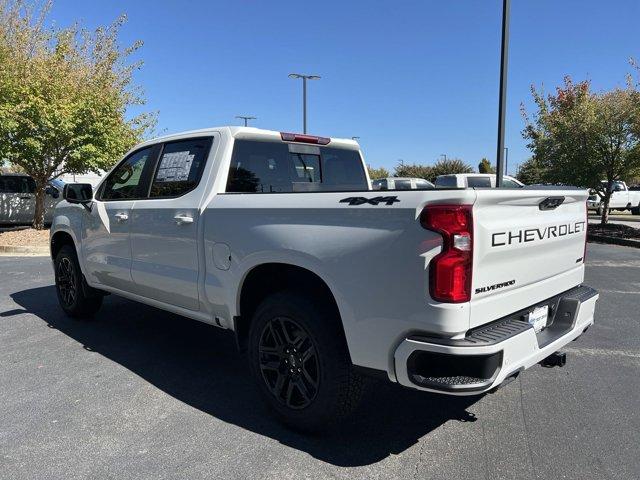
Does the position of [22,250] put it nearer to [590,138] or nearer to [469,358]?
[469,358]

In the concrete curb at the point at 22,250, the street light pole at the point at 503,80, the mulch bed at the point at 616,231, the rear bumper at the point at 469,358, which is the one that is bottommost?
the mulch bed at the point at 616,231

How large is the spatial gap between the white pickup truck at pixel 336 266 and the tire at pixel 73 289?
1116 millimetres

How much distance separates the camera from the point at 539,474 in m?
2.69

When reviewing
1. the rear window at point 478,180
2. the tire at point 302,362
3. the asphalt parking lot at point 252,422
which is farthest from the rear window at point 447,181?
the tire at point 302,362

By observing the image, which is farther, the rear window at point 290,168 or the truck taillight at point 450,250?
the rear window at point 290,168

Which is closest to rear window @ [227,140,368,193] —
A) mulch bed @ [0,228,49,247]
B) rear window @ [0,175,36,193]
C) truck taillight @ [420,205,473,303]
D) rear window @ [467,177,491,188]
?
truck taillight @ [420,205,473,303]

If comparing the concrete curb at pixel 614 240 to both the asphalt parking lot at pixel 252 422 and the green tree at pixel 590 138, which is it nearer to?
the green tree at pixel 590 138

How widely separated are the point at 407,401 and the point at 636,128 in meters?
13.3

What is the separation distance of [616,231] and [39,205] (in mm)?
16792

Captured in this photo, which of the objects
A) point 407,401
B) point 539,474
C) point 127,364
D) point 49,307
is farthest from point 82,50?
point 539,474

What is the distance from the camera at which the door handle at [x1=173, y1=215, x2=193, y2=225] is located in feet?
12.2

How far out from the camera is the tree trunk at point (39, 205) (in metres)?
13.9

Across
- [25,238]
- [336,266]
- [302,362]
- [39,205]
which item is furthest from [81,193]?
[39,205]

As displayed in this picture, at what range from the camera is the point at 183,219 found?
3.76 m
